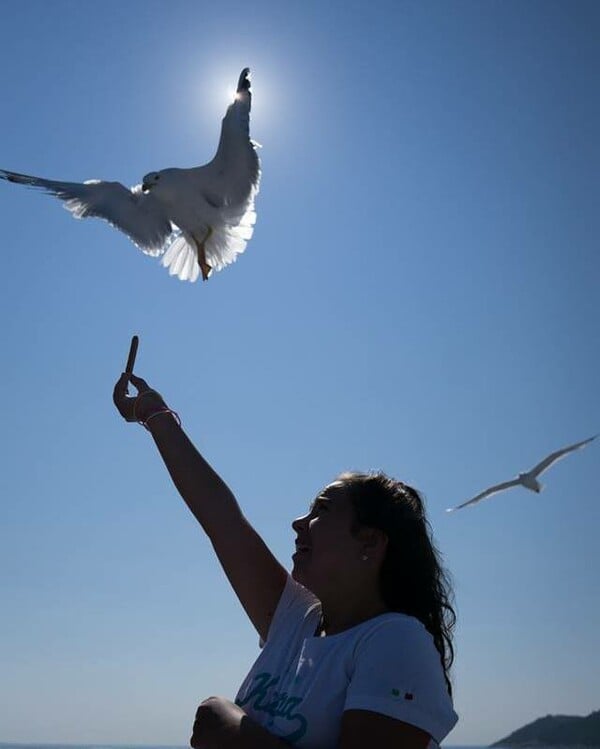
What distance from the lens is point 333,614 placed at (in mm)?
1798

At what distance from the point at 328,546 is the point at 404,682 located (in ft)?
1.22

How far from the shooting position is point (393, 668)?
59.6 inches

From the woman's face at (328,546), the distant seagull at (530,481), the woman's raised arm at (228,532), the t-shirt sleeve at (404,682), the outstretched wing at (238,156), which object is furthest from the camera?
the distant seagull at (530,481)

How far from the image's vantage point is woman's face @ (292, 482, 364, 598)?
5.86ft

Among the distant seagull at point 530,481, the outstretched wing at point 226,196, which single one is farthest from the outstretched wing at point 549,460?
the outstretched wing at point 226,196

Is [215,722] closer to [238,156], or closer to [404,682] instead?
[404,682]

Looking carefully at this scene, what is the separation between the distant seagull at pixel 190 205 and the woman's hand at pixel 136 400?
394 centimetres

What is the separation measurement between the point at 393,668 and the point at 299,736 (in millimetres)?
224

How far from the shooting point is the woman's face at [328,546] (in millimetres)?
1787

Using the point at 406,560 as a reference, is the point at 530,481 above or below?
above

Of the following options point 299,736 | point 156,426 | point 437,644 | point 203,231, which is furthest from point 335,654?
point 203,231

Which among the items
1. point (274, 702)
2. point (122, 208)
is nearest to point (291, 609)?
point (274, 702)

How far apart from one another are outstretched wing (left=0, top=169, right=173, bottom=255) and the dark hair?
4.93m

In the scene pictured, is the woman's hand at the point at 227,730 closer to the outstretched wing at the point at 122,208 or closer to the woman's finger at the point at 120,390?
the woman's finger at the point at 120,390
